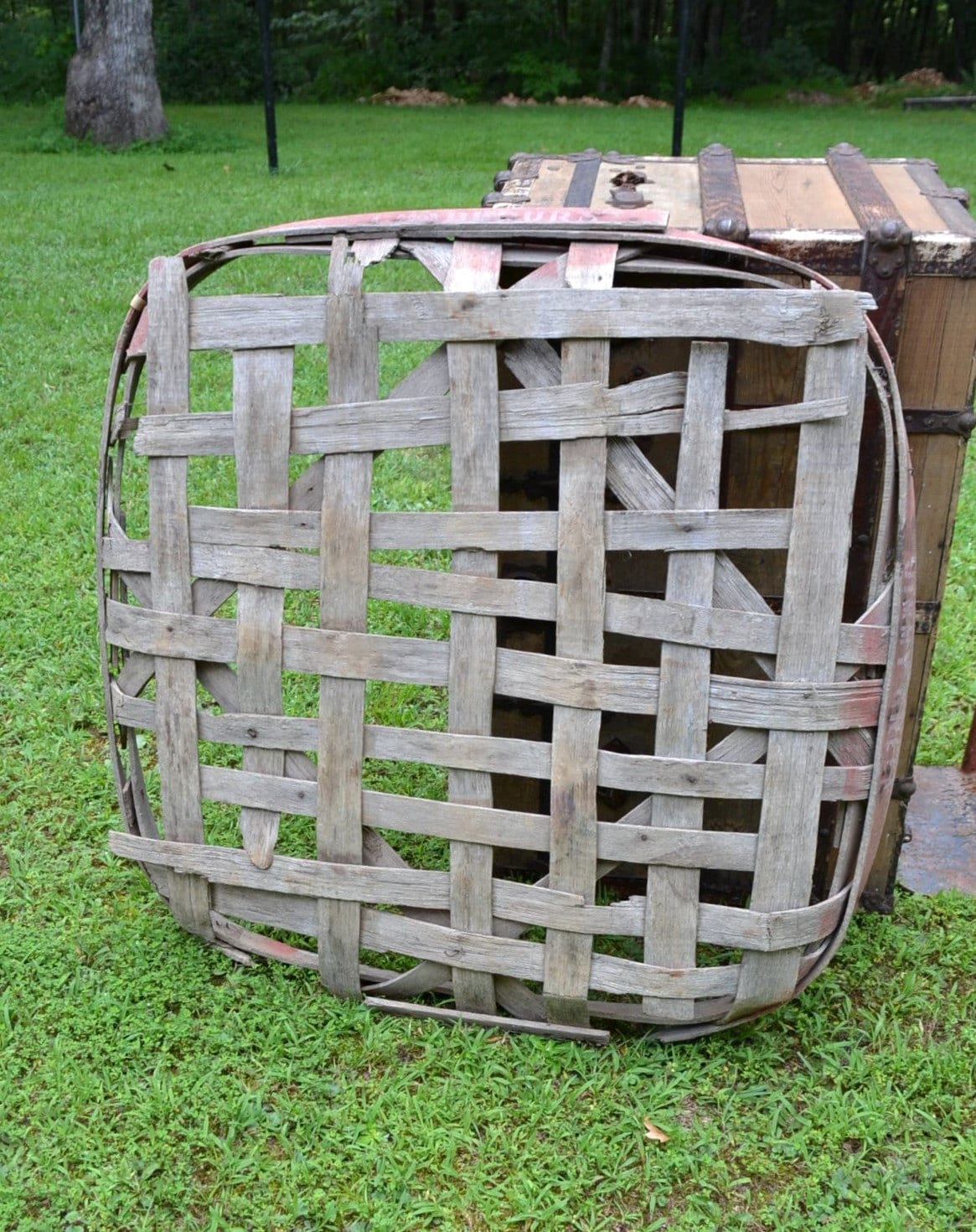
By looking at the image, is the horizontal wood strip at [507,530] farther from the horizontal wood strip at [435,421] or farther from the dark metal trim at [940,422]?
the dark metal trim at [940,422]

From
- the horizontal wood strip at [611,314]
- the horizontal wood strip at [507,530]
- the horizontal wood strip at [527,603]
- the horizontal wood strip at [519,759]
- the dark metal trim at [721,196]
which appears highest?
the dark metal trim at [721,196]

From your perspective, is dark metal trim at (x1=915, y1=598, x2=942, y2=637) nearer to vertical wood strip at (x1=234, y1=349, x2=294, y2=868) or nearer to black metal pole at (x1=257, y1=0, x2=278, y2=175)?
vertical wood strip at (x1=234, y1=349, x2=294, y2=868)

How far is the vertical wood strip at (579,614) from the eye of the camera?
2.12 metres

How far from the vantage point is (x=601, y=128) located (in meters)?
17.9

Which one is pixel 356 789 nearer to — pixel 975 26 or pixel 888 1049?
pixel 888 1049

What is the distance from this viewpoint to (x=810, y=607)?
2123 millimetres

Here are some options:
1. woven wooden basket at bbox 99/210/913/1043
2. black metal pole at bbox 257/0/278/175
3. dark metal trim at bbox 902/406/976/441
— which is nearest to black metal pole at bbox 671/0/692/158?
black metal pole at bbox 257/0/278/175

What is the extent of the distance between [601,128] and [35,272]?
38.7 feet

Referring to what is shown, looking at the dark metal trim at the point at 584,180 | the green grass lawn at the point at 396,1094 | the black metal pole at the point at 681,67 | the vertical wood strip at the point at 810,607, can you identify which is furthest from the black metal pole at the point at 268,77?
the vertical wood strip at the point at 810,607


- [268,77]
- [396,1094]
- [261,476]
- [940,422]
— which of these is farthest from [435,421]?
[268,77]

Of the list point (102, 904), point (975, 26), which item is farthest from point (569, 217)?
point (975, 26)

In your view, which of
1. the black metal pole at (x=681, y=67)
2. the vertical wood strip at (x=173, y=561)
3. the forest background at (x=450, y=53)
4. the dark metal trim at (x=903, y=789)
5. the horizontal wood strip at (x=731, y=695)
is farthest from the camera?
the forest background at (x=450, y=53)

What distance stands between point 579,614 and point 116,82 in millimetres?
14262

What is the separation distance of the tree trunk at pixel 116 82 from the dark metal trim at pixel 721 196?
13202 millimetres
